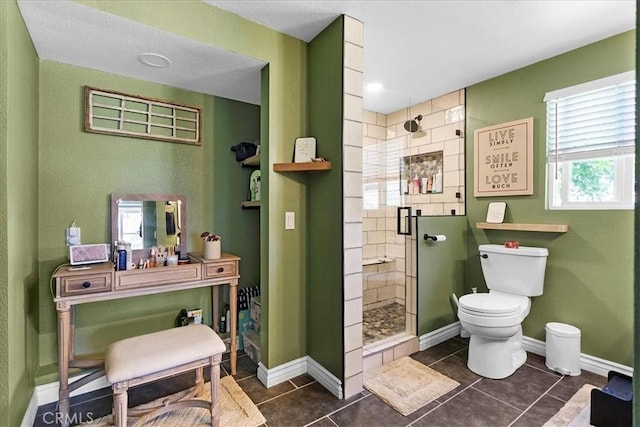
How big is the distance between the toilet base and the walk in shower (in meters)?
0.53

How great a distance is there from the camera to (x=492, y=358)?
6.88 ft

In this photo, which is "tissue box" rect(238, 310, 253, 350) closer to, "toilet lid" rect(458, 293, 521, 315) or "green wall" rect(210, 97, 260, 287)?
"green wall" rect(210, 97, 260, 287)

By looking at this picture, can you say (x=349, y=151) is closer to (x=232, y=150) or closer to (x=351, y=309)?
(x=351, y=309)

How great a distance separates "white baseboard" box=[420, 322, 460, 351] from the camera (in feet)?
8.32

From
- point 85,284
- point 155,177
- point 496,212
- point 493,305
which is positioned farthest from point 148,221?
point 496,212

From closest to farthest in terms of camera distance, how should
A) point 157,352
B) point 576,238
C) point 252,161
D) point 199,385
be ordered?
point 157,352 < point 199,385 < point 576,238 < point 252,161

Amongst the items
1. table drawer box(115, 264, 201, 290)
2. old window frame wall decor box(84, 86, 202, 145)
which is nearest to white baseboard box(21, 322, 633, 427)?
table drawer box(115, 264, 201, 290)

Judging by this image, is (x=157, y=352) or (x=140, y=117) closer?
(x=157, y=352)

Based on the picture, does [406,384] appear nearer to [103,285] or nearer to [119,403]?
[119,403]

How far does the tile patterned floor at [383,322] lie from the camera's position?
8.34ft

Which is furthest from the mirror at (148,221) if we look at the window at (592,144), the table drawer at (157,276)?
the window at (592,144)

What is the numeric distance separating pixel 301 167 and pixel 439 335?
1.96 m

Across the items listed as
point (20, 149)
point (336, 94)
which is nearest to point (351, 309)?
point (336, 94)

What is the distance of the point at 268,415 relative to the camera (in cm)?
171
